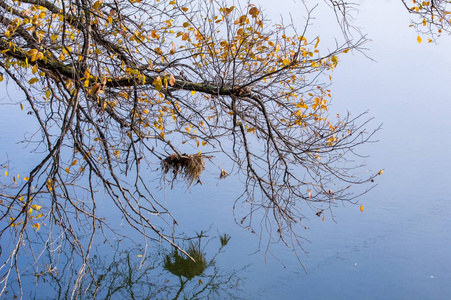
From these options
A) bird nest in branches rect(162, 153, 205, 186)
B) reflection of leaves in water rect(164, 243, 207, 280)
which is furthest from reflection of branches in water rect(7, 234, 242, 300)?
bird nest in branches rect(162, 153, 205, 186)

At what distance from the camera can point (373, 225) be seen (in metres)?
8.09

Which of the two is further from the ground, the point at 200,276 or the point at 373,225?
the point at 373,225

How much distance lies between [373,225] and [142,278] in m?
3.73

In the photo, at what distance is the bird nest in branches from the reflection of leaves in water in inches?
88.4

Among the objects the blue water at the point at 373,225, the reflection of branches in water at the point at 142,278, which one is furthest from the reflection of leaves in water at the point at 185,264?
the blue water at the point at 373,225

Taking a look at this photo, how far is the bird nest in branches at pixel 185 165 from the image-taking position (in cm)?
491

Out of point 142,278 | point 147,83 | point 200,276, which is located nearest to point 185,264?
point 200,276

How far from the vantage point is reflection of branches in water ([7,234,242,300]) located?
20.3 feet

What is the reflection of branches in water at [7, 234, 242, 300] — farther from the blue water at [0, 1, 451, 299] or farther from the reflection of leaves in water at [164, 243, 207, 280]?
the blue water at [0, 1, 451, 299]

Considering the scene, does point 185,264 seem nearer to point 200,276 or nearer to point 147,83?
point 200,276

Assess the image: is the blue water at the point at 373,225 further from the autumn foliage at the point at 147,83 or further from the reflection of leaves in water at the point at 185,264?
the autumn foliage at the point at 147,83

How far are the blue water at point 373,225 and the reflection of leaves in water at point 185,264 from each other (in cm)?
28

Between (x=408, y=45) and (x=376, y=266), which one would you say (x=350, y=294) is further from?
(x=408, y=45)

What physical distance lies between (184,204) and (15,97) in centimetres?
796
